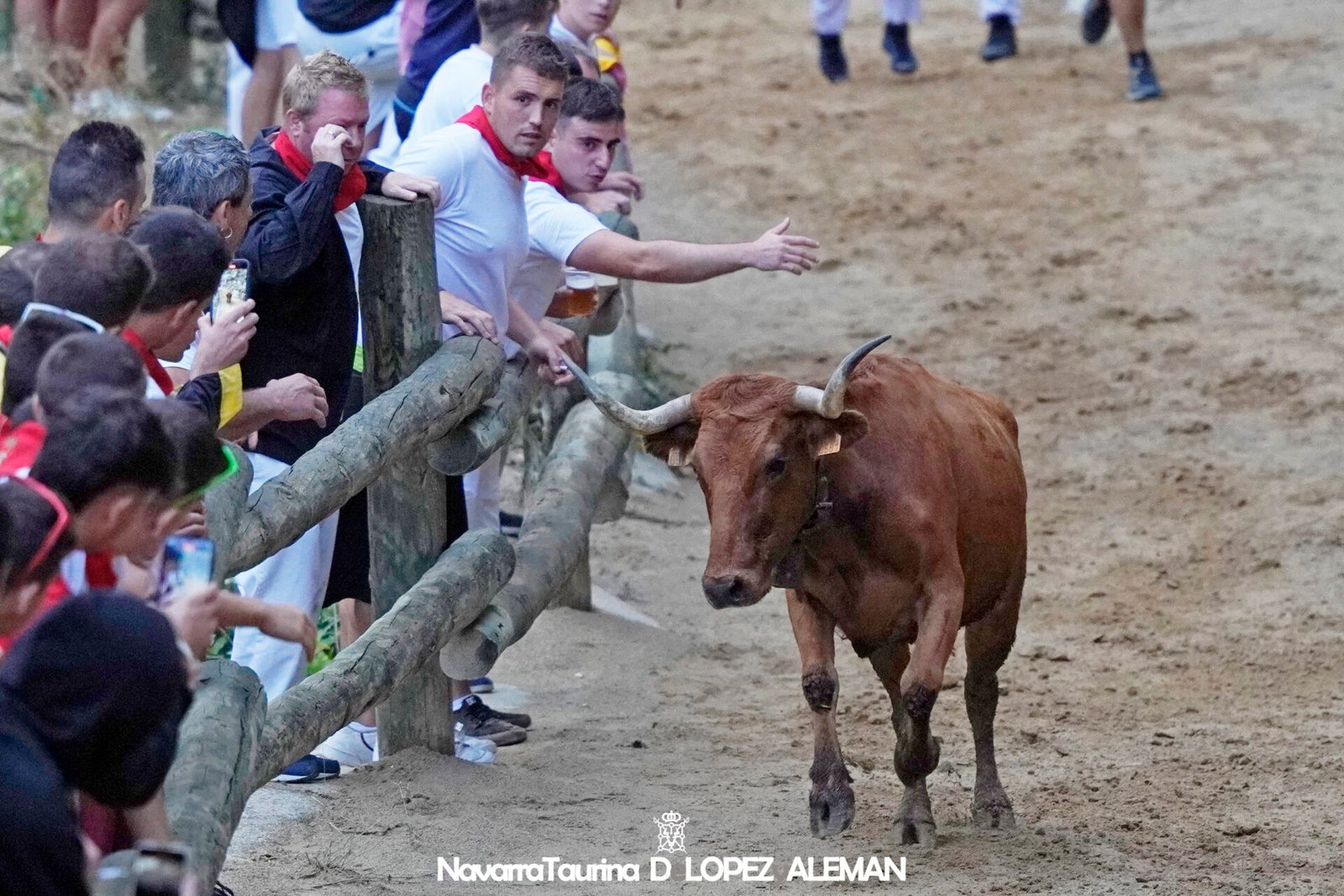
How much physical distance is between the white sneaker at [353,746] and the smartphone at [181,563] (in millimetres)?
2515

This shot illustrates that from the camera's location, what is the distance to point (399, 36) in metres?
7.78

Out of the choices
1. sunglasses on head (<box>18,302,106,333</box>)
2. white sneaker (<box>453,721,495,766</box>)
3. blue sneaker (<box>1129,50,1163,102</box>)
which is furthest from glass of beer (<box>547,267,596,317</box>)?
blue sneaker (<box>1129,50,1163,102</box>)

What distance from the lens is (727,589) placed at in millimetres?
4758

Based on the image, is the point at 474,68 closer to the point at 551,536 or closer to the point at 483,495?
the point at 483,495

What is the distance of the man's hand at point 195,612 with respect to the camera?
9.24 feet

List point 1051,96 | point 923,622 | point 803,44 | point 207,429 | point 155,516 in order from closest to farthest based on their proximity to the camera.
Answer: point 155,516 → point 207,429 → point 923,622 → point 1051,96 → point 803,44

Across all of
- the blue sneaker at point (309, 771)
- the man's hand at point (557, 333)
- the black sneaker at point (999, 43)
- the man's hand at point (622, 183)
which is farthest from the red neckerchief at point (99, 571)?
the black sneaker at point (999, 43)

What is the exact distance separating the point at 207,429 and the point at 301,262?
1771mm

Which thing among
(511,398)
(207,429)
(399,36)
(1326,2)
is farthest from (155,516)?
(1326,2)

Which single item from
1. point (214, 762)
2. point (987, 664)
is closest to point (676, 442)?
point (987, 664)

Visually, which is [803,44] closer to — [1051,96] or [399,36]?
[1051,96]

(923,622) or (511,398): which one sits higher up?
(511,398)

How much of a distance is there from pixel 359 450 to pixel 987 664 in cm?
214

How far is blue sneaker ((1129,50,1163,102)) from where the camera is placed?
13.3 m
